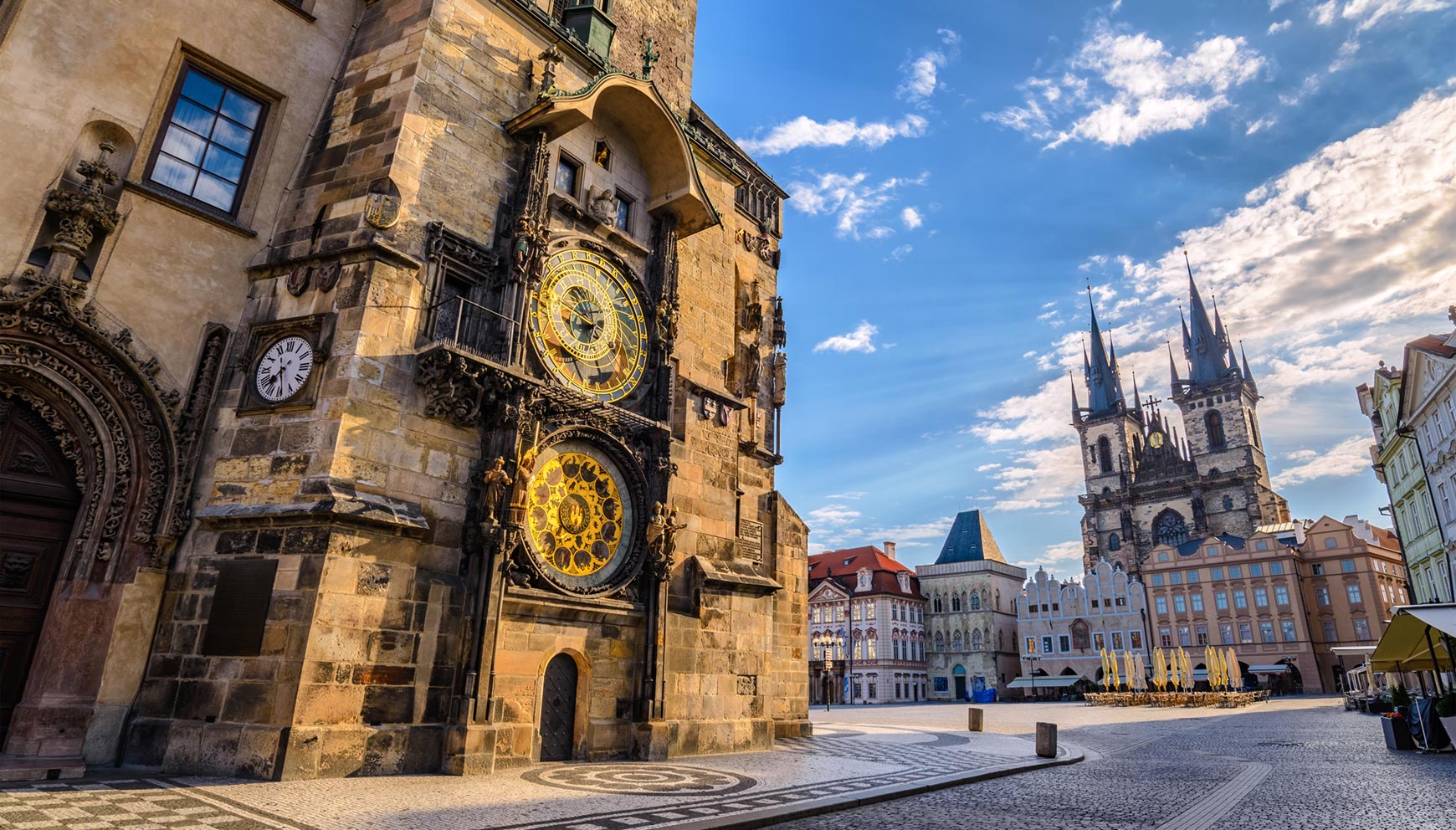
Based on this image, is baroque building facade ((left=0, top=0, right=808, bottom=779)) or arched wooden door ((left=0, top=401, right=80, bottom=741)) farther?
baroque building facade ((left=0, top=0, right=808, bottom=779))

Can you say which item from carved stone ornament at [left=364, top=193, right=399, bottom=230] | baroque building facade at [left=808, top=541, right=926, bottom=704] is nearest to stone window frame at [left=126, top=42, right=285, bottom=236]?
carved stone ornament at [left=364, top=193, right=399, bottom=230]

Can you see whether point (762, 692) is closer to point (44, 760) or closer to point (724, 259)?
point (724, 259)

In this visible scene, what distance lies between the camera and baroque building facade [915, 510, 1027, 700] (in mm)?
76062

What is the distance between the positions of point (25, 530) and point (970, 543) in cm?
8310

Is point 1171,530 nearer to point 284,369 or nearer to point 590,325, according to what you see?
point 590,325

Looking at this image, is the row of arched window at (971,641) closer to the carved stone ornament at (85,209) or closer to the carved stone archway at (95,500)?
the carved stone archway at (95,500)

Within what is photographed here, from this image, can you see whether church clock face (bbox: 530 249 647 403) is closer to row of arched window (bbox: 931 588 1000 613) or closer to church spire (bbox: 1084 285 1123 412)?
row of arched window (bbox: 931 588 1000 613)

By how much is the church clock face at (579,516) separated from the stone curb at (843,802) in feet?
17.9

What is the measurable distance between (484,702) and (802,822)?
16.0 feet

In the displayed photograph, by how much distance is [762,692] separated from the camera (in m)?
15.4

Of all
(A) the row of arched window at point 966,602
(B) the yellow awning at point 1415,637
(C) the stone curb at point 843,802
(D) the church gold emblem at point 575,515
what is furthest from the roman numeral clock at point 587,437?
(A) the row of arched window at point 966,602

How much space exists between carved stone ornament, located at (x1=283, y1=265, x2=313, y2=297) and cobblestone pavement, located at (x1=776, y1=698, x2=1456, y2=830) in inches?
382

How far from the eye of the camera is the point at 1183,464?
89188 mm

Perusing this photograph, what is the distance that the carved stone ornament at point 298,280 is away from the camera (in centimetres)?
1127
